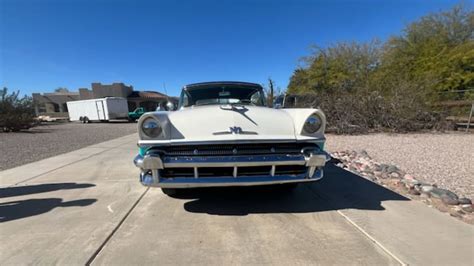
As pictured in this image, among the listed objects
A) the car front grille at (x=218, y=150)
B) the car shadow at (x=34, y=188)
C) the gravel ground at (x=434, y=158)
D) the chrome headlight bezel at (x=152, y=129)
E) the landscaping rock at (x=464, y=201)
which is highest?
the chrome headlight bezel at (x=152, y=129)

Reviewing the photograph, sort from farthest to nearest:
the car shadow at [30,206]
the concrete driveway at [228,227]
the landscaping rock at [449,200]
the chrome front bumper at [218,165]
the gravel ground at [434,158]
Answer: the gravel ground at [434,158] → the landscaping rock at [449,200] → the car shadow at [30,206] → the chrome front bumper at [218,165] → the concrete driveway at [228,227]

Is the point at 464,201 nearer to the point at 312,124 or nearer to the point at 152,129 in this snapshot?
the point at 312,124

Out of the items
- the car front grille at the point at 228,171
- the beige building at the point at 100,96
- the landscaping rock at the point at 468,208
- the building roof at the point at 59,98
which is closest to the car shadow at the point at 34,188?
the car front grille at the point at 228,171

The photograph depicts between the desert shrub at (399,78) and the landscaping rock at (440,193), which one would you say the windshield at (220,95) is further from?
the desert shrub at (399,78)

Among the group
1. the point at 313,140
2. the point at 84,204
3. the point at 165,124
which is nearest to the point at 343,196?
the point at 313,140

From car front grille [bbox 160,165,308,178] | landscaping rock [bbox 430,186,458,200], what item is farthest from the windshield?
landscaping rock [bbox 430,186,458,200]

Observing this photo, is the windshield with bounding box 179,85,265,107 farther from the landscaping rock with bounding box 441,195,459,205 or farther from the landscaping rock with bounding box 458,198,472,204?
the landscaping rock with bounding box 458,198,472,204

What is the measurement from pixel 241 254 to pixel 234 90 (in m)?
2.87

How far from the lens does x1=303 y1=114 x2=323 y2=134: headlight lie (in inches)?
115

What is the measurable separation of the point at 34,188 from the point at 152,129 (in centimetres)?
292

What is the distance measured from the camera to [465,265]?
1987 mm

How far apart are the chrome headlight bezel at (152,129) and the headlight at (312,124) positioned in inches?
64.5

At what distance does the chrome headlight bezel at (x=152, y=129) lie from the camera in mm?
2738

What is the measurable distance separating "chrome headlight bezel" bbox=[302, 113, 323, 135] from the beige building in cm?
3213
